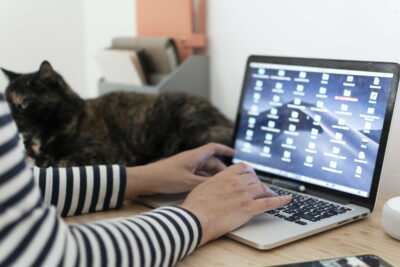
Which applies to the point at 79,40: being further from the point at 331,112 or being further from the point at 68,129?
the point at 331,112

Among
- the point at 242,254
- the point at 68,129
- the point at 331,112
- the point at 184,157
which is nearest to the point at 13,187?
the point at 242,254

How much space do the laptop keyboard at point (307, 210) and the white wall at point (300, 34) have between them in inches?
10.9

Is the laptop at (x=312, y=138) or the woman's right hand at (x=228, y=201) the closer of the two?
the woman's right hand at (x=228, y=201)

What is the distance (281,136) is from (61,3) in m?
1.23

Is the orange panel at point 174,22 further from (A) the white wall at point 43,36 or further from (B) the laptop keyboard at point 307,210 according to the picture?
(B) the laptop keyboard at point 307,210

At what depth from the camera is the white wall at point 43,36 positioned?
1.64 metres

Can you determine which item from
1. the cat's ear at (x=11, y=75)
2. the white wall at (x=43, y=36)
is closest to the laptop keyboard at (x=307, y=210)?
the cat's ear at (x=11, y=75)

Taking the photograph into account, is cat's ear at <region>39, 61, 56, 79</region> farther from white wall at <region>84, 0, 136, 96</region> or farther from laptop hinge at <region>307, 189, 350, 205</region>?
laptop hinge at <region>307, 189, 350, 205</region>

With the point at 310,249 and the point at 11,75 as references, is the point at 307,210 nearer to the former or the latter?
the point at 310,249

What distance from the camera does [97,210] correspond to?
2.70 feet

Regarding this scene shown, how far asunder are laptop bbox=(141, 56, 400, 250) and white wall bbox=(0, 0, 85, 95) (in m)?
1.04

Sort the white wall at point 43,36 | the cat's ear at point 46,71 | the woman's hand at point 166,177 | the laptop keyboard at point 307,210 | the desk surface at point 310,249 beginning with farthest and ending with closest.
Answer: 1. the white wall at point 43,36
2. the cat's ear at point 46,71
3. the woman's hand at point 166,177
4. the laptop keyboard at point 307,210
5. the desk surface at point 310,249

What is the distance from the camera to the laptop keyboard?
2.40 ft

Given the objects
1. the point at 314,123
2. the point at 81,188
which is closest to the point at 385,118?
the point at 314,123
